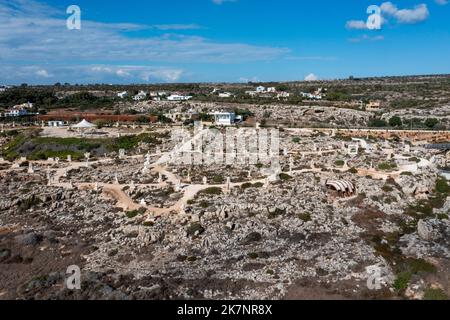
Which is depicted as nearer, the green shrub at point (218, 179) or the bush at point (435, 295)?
the bush at point (435, 295)

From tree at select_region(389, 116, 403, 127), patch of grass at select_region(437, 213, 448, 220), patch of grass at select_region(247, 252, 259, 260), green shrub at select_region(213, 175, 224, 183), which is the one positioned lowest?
patch of grass at select_region(247, 252, 259, 260)

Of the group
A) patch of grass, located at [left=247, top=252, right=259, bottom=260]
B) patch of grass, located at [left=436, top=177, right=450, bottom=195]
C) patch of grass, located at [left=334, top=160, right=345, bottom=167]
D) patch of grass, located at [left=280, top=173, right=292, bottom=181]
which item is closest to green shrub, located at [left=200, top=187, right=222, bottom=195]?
patch of grass, located at [left=280, top=173, right=292, bottom=181]

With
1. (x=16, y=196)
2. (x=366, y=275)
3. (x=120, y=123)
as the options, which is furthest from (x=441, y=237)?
(x=120, y=123)

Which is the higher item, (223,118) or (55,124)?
(223,118)

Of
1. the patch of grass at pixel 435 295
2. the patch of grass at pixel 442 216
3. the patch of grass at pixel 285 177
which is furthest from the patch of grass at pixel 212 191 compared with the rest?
the patch of grass at pixel 435 295

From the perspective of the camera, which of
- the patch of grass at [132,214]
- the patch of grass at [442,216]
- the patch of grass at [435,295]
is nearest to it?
the patch of grass at [435,295]

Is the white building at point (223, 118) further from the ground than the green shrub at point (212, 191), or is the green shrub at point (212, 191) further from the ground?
the white building at point (223, 118)

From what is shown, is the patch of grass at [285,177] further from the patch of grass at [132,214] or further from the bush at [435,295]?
the bush at [435,295]

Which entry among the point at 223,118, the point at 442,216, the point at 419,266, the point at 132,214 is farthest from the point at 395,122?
the point at 132,214

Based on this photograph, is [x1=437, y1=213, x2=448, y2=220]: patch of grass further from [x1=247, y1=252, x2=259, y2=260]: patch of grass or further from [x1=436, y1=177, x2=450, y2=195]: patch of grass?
[x1=247, y1=252, x2=259, y2=260]: patch of grass

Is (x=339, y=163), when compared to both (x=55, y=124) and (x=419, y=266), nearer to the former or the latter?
(x=419, y=266)
